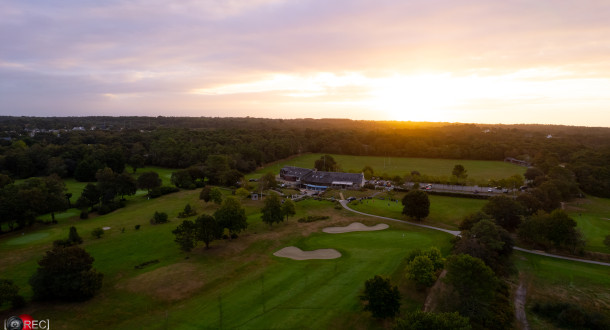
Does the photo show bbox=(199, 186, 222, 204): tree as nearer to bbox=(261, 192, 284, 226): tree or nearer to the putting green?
bbox=(261, 192, 284, 226): tree

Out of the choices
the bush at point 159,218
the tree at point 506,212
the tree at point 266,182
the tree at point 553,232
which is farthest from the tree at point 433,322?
the tree at point 266,182

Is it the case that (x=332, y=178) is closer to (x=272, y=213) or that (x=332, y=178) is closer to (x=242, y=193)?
(x=242, y=193)

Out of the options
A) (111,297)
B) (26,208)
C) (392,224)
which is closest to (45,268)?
(111,297)

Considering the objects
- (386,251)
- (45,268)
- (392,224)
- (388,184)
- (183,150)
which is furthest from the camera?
(183,150)

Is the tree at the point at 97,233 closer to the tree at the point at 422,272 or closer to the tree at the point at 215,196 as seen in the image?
the tree at the point at 215,196

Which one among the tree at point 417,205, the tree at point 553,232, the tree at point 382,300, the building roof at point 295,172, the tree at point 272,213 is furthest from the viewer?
the building roof at point 295,172

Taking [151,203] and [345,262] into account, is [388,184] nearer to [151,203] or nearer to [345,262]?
[345,262]
